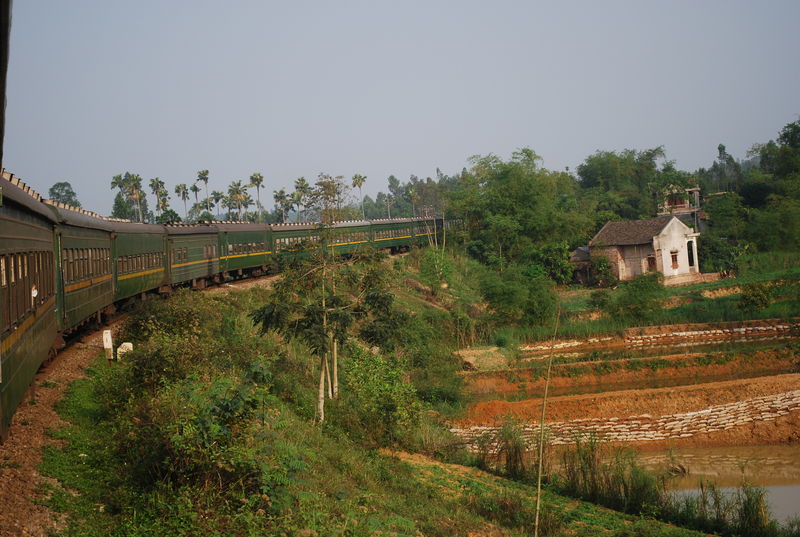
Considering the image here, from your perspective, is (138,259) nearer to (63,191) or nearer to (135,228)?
(135,228)

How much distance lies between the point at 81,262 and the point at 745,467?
1716 centimetres

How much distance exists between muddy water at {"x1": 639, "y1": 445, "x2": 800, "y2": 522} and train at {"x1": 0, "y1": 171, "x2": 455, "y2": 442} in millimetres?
10416

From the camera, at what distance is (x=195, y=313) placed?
1809 centimetres

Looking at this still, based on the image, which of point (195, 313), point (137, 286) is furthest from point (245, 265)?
point (195, 313)

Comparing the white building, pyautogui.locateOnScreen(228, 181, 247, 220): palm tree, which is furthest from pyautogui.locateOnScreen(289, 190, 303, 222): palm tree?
the white building

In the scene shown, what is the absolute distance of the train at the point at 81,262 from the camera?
793 centimetres

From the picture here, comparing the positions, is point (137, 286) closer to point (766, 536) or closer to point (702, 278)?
point (766, 536)

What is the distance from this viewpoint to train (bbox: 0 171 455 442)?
7930 mm

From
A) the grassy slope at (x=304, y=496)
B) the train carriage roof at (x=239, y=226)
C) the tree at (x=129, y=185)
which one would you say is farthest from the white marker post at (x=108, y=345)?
the tree at (x=129, y=185)

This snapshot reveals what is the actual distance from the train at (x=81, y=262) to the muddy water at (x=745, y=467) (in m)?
10.4

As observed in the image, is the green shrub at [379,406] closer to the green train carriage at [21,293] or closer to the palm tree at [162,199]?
the green train carriage at [21,293]

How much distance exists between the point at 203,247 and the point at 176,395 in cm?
2065

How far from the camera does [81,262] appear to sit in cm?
1516

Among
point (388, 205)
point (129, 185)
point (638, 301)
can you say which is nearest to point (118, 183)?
point (129, 185)
